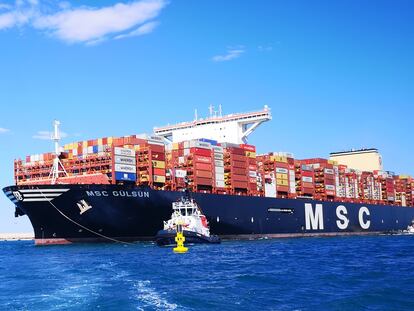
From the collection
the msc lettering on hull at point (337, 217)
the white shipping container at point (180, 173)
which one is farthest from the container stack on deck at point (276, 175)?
the white shipping container at point (180, 173)

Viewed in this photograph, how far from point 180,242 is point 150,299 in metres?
19.7

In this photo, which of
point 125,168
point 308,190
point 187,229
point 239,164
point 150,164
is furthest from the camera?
point 308,190

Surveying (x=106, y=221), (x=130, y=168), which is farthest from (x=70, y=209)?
(x=130, y=168)

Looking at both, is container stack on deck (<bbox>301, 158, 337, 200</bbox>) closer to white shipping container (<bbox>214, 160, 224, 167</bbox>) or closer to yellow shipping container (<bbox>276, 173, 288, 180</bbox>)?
yellow shipping container (<bbox>276, 173, 288, 180</bbox>)

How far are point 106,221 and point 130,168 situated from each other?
5.41 meters

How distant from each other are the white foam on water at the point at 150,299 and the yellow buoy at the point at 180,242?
16.2 meters

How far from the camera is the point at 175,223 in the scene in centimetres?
4678

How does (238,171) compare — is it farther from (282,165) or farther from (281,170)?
(282,165)

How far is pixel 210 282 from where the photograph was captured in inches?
974

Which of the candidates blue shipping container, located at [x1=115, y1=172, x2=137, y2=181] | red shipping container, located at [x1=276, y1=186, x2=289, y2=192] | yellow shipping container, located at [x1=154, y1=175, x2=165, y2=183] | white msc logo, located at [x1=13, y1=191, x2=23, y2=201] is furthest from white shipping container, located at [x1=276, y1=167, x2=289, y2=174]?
white msc logo, located at [x1=13, y1=191, x2=23, y2=201]

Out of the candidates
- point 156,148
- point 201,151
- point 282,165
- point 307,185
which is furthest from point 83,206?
point 307,185

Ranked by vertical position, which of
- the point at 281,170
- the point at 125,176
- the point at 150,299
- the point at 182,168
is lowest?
the point at 150,299

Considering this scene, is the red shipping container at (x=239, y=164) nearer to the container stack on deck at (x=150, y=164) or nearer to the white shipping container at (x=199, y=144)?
the white shipping container at (x=199, y=144)

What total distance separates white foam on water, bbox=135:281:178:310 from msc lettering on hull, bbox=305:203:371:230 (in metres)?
Result: 50.7
